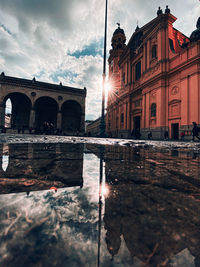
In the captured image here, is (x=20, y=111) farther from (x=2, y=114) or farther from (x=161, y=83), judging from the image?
(x=161, y=83)

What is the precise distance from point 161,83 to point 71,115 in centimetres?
1640

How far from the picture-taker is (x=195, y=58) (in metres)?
11.5

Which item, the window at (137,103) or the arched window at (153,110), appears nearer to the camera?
the arched window at (153,110)

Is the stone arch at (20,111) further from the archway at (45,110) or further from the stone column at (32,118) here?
the stone column at (32,118)

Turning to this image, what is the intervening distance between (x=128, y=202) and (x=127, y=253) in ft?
0.88

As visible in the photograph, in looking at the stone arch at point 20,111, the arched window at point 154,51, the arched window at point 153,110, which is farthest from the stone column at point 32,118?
the arched window at point 154,51

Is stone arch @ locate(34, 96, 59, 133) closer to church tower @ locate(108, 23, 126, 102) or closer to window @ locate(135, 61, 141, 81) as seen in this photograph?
church tower @ locate(108, 23, 126, 102)

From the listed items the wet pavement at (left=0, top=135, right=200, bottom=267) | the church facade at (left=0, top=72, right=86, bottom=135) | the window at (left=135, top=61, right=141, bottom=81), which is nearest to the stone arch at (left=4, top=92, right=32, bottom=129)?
the church facade at (left=0, top=72, right=86, bottom=135)

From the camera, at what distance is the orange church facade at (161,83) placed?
12.1 metres

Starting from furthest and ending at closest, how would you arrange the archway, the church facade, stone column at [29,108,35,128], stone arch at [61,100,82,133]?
1. stone arch at [61,100,82,133]
2. the archway
3. stone column at [29,108,35,128]
4. the church facade

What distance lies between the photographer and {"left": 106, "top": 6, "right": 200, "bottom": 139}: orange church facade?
39.6 feet

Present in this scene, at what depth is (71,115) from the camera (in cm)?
2484

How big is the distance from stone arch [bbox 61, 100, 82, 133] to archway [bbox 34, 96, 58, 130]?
2240mm

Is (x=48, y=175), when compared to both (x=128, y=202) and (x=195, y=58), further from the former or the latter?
(x=195, y=58)
